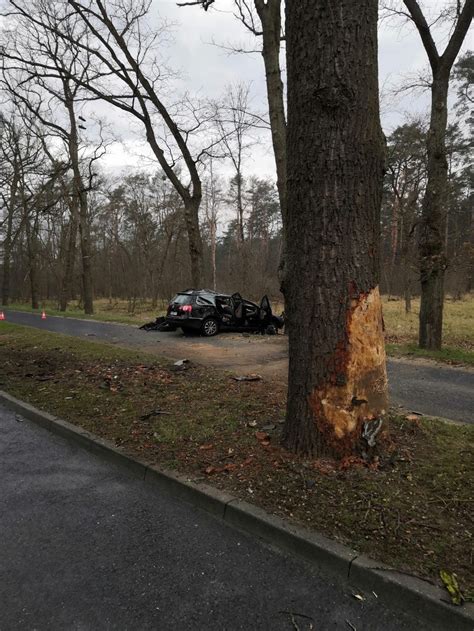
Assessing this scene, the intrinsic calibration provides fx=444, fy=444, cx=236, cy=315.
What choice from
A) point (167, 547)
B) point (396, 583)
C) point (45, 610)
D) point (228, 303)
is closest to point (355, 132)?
point (396, 583)

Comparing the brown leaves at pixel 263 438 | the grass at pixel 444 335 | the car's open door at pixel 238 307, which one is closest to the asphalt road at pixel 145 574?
the brown leaves at pixel 263 438

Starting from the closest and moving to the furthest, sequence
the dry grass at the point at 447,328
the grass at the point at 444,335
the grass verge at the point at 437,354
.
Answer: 1. the grass verge at the point at 437,354
2. the grass at the point at 444,335
3. the dry grass at the point at 447,328

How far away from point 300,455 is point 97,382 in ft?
14.3

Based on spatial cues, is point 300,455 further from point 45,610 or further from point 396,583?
point 45,610

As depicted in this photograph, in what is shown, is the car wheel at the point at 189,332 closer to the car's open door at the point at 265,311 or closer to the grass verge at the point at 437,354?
the car's open door at the point at 265,311

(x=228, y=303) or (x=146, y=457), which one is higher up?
(x=228, y=303)

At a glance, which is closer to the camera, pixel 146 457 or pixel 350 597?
pixel 350 597

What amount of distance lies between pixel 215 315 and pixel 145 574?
37.6ft

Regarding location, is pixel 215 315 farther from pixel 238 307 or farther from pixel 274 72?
pixel 274 72

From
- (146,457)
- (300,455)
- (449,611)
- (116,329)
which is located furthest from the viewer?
(116,329)

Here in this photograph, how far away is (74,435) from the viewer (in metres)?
4.95

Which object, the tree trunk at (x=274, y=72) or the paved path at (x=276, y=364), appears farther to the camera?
the tree trunk at (x=274, y=72)

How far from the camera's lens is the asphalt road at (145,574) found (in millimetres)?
2295

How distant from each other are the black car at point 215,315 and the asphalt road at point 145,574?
391 inches
